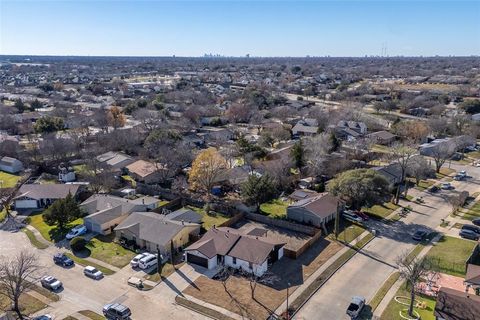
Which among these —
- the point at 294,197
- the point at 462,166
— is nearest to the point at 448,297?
the point at 294,197

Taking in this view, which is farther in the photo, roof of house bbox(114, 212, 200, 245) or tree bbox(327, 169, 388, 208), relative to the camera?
tree bbox(327, 169, 388, 208)

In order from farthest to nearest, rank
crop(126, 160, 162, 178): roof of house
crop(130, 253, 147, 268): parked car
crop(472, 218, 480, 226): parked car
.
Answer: crop(126, 160, 162, 178): roof of house → crop(472, 218, 480, 226): parked car → crop(130, 253, 147, 268): parked car

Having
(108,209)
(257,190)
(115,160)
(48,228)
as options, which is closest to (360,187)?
(257,190)

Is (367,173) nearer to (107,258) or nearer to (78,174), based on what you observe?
(107,258)

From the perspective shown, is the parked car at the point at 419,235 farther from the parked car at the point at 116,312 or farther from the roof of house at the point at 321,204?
the parked car at the point at 116,312

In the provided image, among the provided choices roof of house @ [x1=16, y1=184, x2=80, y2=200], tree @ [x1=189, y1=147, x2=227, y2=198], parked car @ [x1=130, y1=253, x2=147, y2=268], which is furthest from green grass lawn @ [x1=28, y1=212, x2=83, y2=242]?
tree @ [x1=189, y1=147, x2=227, y2=198]

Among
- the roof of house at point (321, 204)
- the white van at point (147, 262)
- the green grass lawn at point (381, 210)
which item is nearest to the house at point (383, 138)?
the green grass lawn at point (381, 210)

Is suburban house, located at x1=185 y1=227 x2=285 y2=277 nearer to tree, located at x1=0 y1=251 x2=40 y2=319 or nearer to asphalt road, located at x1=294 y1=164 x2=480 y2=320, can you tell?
asphalt road, located at x1=294 y1=164 x2=480 y2=320
